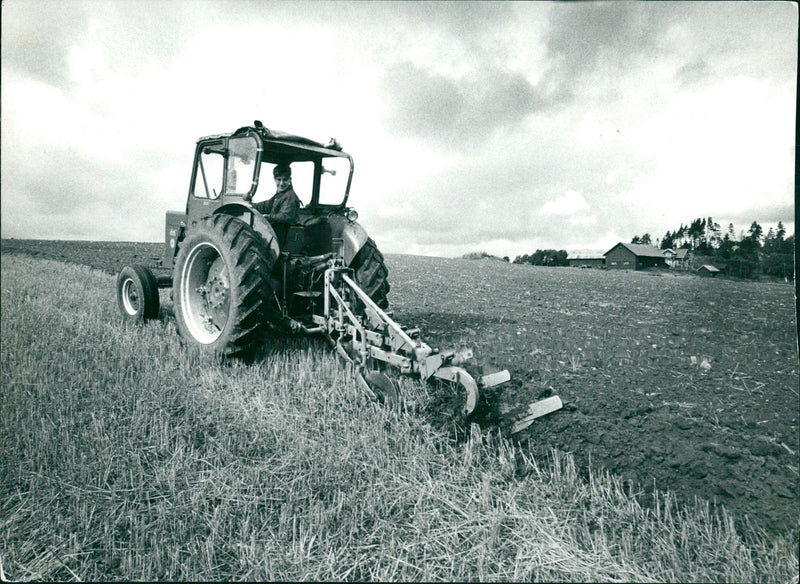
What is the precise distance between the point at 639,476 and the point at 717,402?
3.86 ft

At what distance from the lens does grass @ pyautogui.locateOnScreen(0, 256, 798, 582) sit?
2.13m

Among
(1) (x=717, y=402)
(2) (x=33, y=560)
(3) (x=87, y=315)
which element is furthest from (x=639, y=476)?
(3) (x=87, y=315)

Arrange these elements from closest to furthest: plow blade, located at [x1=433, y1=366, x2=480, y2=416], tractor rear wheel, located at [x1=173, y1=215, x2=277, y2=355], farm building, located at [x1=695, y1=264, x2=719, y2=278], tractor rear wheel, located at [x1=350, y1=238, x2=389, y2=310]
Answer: plow blade, located at [x1=433, y1=366, x2=480, y2=416] → farm building, located at [x1=695, y1=264, x2=719, y2=278] → tractor rear wheel, located at [x1=173, y1=215, x2=277, y2=355] → tractor rear wheel, located at [x1=350, y1=238, x2=389, y2=310]

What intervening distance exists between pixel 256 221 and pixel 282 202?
2.19ft

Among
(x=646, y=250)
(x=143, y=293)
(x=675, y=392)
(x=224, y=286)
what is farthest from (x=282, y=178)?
(x=675, y=392)

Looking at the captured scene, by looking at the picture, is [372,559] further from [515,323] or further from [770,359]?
[515,323]

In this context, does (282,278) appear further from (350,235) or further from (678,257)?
(678,257)

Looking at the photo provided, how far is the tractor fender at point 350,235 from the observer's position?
17.7 ft

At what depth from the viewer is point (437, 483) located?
276cm

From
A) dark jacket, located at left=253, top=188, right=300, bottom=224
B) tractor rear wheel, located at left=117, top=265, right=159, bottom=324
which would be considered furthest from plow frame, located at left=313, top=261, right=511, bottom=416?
tractor rear wheel, located at left=117, top=265, right=159, bottom=324

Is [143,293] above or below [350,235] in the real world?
below

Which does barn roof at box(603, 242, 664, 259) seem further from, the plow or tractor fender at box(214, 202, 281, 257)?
tractor fender at box(214, 202, 281, 257)

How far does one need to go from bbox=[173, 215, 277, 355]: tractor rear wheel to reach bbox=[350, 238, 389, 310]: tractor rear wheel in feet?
3.36

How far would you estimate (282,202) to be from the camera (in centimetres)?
538
